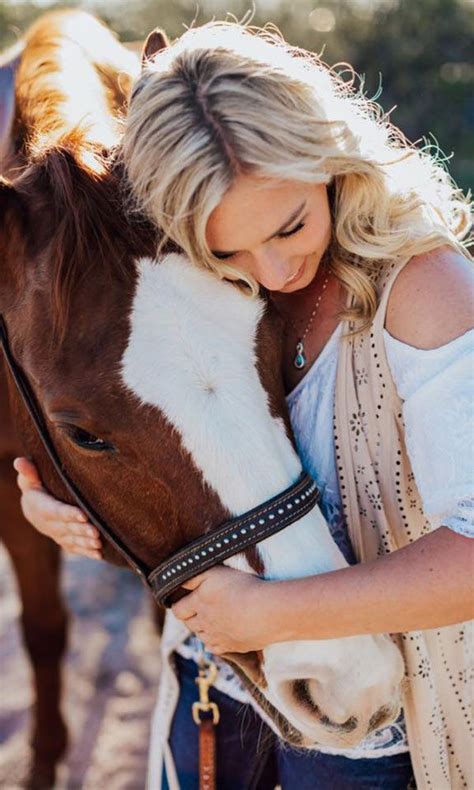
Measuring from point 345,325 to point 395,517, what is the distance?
34cm

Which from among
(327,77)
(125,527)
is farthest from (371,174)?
(125,527)

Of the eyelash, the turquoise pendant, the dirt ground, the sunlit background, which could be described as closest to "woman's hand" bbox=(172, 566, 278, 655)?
the turquoise pendant

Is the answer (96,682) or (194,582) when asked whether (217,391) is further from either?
(96,682)

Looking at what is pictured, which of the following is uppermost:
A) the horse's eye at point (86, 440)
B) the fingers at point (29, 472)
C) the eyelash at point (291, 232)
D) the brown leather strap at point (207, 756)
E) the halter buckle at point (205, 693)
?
the eyelash at point (291, 232)

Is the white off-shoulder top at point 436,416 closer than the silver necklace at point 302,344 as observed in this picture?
Yes

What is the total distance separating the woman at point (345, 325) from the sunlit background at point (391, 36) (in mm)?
4804

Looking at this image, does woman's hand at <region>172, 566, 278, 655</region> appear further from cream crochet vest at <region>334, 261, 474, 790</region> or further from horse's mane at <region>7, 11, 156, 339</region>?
horse's mane at <region>7, 11, 156, 339</region>

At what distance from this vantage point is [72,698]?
124 inches

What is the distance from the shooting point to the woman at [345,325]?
1.22 meters

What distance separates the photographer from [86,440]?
4.63 feet

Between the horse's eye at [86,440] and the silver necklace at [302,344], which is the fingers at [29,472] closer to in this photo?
the horse's eye at [86,440]

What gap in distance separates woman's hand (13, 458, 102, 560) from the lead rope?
33 cm

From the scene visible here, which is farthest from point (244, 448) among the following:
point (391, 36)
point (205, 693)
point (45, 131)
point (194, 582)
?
point (391, 36)

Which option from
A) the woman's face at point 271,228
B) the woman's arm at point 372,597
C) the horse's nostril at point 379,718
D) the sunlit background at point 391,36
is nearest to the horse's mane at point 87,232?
the woman's face at point 271,228
